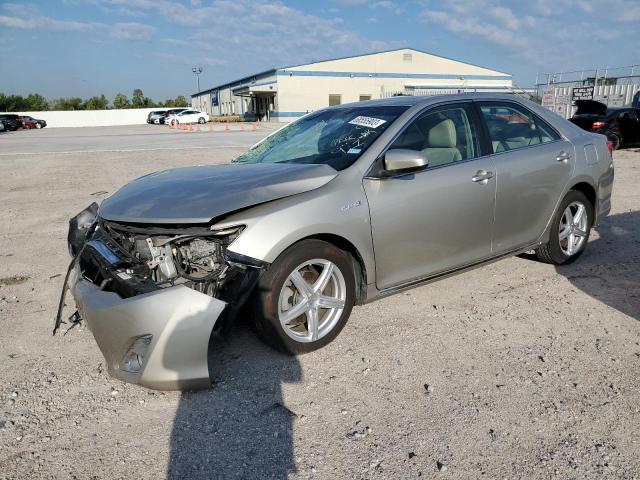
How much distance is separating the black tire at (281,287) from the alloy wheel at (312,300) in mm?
30

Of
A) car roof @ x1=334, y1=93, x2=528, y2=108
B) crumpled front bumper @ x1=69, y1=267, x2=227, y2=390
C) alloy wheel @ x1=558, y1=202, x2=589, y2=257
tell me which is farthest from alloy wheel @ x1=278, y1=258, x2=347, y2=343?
alloy wheel @ x1=558, y1=202, x2=589, y2=257

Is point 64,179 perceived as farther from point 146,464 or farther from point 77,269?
point 146,464

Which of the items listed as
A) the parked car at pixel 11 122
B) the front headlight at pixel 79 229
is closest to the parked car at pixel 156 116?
the parked car at pixel 11 122

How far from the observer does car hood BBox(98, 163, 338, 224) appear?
121 inches

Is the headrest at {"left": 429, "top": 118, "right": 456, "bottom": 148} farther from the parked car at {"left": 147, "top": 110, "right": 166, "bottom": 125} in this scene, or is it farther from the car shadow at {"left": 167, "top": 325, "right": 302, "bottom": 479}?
the parked car at {"left": 147, "top": 110, "right": 166, "bottom": 125}

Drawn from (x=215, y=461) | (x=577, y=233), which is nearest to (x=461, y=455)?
(x=215, y=461)

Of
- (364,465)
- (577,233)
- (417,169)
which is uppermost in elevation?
(417,169)

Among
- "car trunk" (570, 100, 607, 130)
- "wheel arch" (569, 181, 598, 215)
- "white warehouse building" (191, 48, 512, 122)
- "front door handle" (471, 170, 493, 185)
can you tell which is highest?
"white warehouse building" (191, 48, 512, 122)

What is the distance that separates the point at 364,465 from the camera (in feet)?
7.95

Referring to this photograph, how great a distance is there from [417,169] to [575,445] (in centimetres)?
194

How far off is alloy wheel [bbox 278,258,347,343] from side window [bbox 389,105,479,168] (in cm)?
107

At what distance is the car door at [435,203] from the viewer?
3.61 meters

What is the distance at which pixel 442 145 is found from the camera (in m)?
4.07

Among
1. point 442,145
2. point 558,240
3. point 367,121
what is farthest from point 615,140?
point 367,121
